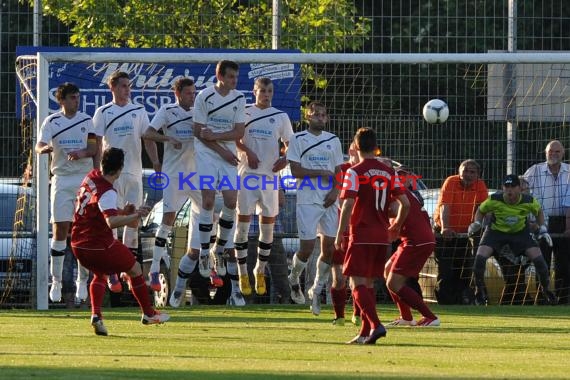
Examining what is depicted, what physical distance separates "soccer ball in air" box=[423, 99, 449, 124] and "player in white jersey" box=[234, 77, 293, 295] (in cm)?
246

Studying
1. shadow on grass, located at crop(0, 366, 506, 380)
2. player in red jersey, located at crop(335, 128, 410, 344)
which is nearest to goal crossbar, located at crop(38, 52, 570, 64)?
player in red jersey, located at crop(335, 128, 410, 344)

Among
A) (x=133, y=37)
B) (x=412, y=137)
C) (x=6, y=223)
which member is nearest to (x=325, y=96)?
(x=412, y=137)

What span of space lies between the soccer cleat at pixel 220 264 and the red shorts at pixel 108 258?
442 centimetres

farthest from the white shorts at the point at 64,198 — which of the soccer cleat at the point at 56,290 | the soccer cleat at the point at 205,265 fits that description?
the soccer cleat at the point at 205,265

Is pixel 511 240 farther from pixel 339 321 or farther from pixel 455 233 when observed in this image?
pixel 339 321

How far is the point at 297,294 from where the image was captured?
60.5ft

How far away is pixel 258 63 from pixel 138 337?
6482 millimetres

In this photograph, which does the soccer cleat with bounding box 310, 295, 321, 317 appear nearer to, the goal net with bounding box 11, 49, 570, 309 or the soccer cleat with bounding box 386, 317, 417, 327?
the soccer cleat with bounding box 386, 317, 417, 327

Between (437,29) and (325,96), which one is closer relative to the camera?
(325,96)

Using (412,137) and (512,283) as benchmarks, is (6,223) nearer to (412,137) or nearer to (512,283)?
(412,137)

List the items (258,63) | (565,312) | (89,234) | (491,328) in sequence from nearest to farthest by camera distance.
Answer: (89,234)
(491,328)
(565,312)
(258,63)

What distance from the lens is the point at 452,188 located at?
19.9m

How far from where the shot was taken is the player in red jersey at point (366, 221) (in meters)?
12.8

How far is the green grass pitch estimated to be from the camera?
34.3ft
